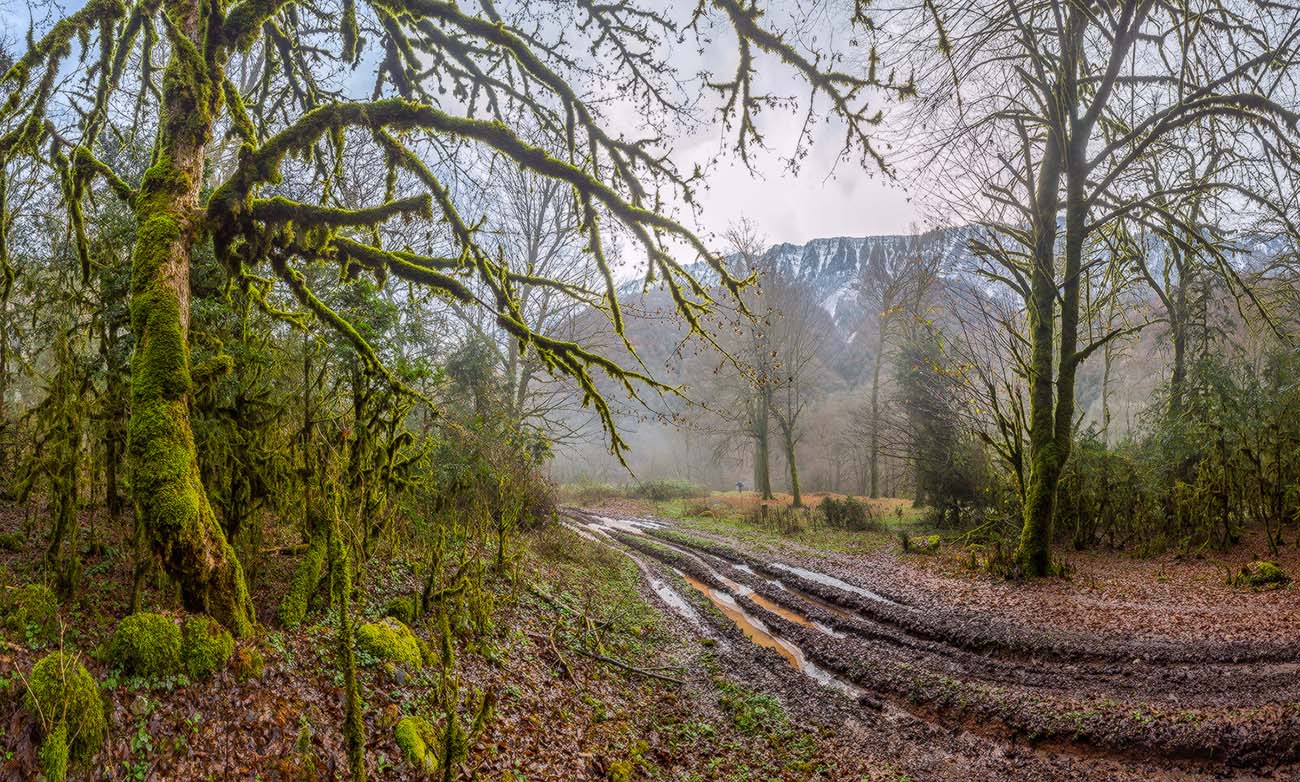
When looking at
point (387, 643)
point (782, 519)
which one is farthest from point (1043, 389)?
point (387, 643)

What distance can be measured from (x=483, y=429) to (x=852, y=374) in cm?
→ 3676

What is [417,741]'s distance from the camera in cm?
378

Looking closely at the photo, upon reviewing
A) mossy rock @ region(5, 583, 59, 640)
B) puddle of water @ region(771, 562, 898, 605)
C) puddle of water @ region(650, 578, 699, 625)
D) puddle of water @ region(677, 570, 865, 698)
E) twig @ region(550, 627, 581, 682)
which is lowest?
puddle of water @ region(677, 570, 865, 698)

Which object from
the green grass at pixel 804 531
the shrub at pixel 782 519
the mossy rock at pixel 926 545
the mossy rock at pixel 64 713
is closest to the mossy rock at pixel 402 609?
the mossy rock at pixel 64 713

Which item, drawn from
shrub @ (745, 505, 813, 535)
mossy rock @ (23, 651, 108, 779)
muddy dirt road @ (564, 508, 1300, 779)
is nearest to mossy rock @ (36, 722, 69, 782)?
mossy rock @ (23, 651, 108, 779)

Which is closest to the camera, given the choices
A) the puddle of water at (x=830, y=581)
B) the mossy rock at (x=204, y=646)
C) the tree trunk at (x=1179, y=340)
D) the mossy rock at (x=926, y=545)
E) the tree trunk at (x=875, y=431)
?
the mossy rock at (x=204, y=646)

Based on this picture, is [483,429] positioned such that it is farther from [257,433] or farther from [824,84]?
[824,84]

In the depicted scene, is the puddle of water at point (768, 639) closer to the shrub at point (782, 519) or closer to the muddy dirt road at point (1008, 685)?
the muddy dirt road at point (1008, 685)

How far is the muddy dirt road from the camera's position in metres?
4.69

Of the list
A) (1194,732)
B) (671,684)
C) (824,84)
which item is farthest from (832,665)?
(824,84)

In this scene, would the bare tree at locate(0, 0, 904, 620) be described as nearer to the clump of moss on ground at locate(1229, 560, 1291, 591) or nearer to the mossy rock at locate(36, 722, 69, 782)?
the mossy rock at locate(36, 722, 69, 782)

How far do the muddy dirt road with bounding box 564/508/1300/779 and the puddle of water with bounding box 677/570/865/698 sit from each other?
30 mm

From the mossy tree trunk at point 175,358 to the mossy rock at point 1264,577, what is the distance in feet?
40.4

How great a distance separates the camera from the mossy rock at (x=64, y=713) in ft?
8.58
